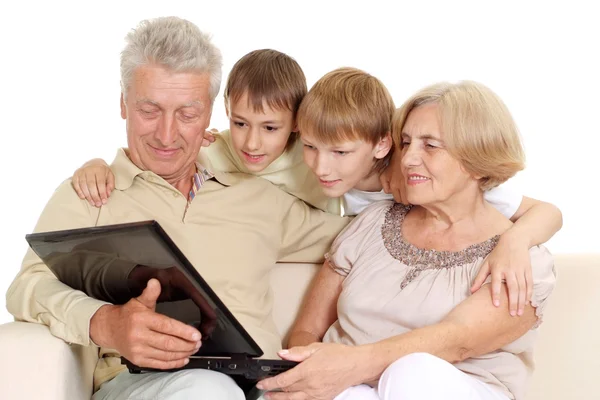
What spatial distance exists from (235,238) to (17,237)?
171 centimetres

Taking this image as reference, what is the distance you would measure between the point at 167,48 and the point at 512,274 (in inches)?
42.7

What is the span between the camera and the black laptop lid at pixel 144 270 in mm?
2016

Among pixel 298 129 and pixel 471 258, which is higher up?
pixel 298 129

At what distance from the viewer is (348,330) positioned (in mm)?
2564

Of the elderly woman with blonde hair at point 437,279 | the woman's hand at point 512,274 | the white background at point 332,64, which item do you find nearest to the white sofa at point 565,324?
the elderly woman with blonde hair at point 437,279

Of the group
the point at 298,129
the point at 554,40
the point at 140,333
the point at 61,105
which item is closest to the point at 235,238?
the point at 298,129

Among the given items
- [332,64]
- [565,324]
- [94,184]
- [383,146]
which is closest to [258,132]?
[383,146]

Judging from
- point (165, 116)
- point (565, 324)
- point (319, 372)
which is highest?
point (165, 116)

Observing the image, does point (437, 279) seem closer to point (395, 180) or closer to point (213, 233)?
point (395, 180)

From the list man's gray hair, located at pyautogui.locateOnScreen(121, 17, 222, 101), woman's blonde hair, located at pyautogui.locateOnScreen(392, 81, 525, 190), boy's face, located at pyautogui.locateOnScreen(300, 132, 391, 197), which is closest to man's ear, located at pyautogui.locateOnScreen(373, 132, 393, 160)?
boy's face, located at pyautogui.locateOnScreen(300, 132, 391, 197)

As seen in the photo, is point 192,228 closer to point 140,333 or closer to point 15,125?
point 140,333

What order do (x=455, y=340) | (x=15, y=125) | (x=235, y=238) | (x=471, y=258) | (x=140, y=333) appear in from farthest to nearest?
(x=15, y=125), (x=235, y=238), (x=471, y=258), (x=455, y=340), (x=140, y=333)

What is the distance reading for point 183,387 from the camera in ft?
7.16

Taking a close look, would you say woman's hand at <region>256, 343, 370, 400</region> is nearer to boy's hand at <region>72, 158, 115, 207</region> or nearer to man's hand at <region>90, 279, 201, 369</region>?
man's hand at <region>90, 279, 201, 369</region>
